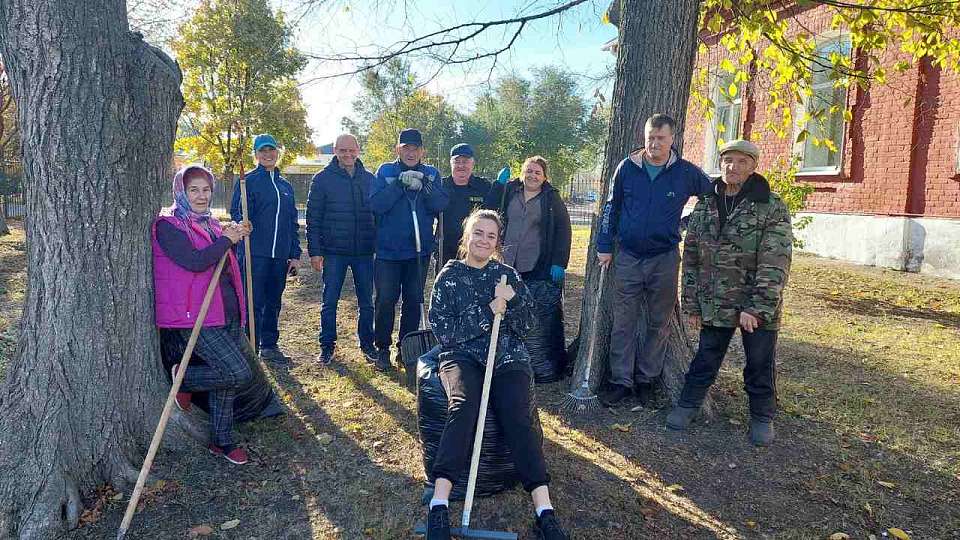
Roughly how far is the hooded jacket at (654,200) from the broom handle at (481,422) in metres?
1.39

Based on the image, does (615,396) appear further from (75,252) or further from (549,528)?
(75,252)

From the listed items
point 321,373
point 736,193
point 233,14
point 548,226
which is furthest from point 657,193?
point 233,14

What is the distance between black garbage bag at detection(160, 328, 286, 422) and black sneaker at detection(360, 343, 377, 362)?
1.23 meters

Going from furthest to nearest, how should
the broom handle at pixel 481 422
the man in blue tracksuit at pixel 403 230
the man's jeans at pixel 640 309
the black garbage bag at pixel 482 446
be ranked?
the man in blue tracksuit at pixel 403 230, the man's jeans at pixel 640 309, the black garbage bag at pixel 482 446, the broom handle at pixel 481 422

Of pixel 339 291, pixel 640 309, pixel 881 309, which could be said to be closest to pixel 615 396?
pixel 640 309

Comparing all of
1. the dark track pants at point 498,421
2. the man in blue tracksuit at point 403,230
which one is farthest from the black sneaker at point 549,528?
the man in blue tracksuit at point 403,230

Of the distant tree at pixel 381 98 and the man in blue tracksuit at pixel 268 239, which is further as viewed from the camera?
the distant tree at pixel 381 98

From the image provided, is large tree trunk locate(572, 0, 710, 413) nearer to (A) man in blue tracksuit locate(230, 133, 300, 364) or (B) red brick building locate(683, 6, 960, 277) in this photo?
(A) man in blue tracksuit locate(230, 133, 300, 364)

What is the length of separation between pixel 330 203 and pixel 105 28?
7.80 ft

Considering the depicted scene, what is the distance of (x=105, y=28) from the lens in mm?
2861

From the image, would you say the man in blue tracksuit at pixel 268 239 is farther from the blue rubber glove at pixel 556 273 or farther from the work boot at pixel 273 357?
the blue rubber glove at pixel 556 273

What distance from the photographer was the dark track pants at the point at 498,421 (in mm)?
2848

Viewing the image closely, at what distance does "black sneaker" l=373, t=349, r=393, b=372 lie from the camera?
504cm

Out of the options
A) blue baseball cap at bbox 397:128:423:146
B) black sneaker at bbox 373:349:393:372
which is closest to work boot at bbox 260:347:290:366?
black sneaker at bbox 373:349:393:372
